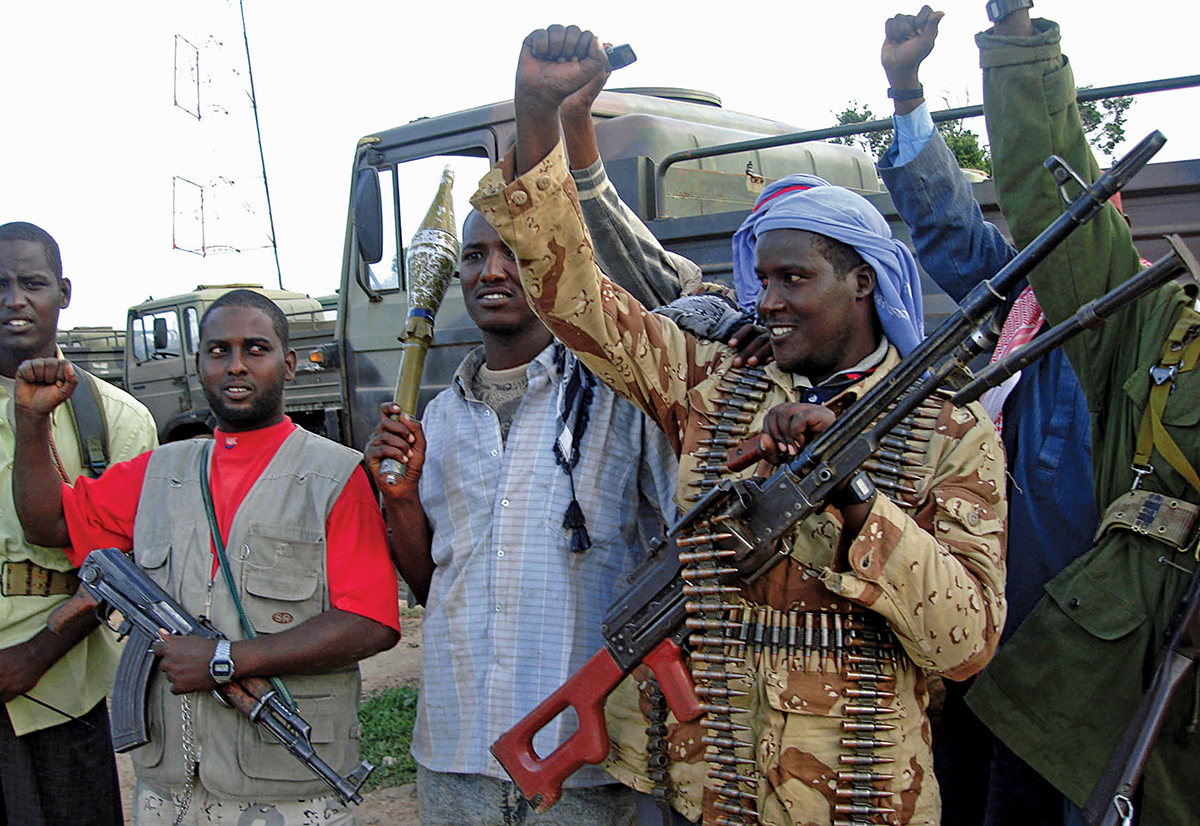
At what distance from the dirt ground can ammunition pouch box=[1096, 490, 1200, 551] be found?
2397mm

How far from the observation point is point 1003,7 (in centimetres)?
214

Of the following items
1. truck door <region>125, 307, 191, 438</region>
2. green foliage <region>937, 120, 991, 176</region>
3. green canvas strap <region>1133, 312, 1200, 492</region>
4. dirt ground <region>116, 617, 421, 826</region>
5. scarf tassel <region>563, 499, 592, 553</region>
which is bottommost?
dirt ground <region>116, 617, 421, 826</region>

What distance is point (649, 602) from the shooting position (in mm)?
2078

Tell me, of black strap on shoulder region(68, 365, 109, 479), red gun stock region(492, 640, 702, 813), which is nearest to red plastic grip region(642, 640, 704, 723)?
red gun stock region(492, 640, 702, 813)

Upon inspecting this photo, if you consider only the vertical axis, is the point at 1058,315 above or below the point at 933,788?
above

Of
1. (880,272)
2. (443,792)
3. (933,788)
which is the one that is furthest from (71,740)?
(880,272)

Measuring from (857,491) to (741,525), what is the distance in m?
0.24

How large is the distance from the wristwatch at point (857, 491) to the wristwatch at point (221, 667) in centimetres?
153

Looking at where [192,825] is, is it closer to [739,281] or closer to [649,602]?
[649,602]

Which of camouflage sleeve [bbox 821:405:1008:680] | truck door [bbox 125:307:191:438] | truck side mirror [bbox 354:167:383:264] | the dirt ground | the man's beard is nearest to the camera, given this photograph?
camouflage sleeve [bbox 821:405:1008:680]

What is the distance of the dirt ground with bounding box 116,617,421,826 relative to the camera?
4.45 m

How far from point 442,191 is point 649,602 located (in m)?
1.58

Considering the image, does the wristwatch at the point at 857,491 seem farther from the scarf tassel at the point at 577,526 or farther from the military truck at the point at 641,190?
the military truck at the point at 641,190

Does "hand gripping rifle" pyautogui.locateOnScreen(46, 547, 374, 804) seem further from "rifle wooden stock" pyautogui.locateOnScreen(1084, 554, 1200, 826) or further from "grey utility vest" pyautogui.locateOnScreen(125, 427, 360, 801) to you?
"rifle wooden stock" pyautogui.locateOnScreen(1084, 554, 1200, 826)
